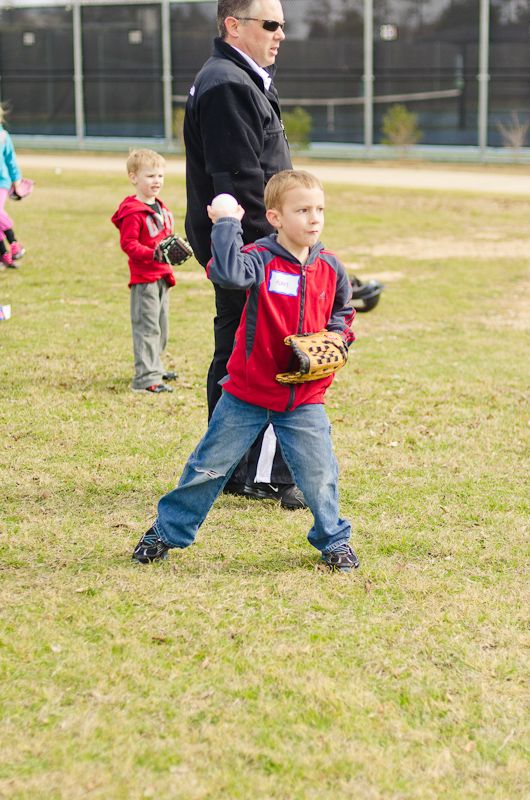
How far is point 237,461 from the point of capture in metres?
4.25

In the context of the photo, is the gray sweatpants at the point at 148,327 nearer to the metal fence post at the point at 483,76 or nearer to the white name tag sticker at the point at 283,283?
the white name tag sticker at the point at 283,283

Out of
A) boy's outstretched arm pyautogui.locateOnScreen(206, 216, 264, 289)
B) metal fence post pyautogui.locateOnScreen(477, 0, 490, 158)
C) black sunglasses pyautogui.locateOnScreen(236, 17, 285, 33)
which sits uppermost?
metal fence post pyautogui.locateOnScreen(477, 0, 490, 158)

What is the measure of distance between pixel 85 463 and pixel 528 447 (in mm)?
2345

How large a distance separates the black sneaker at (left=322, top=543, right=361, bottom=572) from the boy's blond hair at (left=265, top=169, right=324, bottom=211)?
4.38 feet

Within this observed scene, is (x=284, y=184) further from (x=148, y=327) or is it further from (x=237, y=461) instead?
(x=148, y=327)

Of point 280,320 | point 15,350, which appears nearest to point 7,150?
point 15,350

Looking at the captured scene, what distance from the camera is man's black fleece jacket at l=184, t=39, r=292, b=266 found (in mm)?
4543

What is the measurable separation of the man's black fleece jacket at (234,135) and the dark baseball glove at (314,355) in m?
0.85

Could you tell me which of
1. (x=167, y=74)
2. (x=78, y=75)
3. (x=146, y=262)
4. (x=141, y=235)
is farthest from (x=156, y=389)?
(x=78, y=75)

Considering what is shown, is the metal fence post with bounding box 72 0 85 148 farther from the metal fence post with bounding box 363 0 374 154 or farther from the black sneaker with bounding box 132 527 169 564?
the black sneaker with bounding box 132 527 169 564

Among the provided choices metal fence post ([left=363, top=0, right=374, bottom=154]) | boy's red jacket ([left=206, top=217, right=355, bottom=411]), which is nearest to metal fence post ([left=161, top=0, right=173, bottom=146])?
metal fence post ([left=363, top=0, right=374, bottom=154])

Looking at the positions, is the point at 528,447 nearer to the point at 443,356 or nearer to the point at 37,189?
the point at 443,356

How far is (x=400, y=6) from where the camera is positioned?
79.4 feet

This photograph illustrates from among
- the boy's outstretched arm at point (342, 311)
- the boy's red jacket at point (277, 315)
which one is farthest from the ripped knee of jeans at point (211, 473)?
the boy's outstretched arm at point (342, 311)
